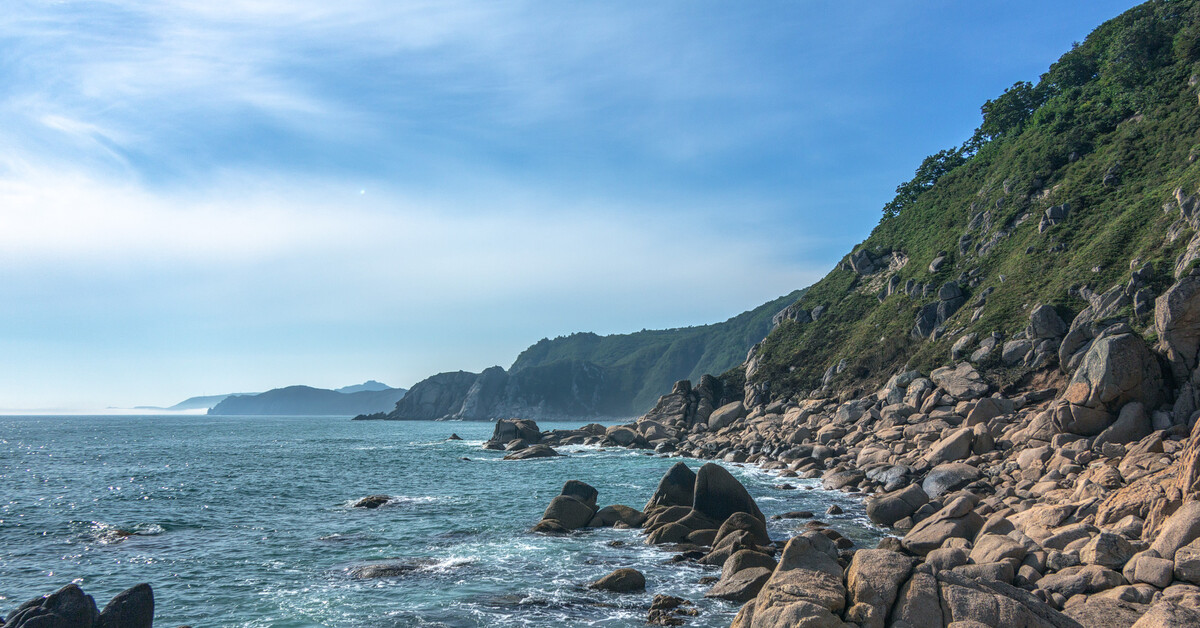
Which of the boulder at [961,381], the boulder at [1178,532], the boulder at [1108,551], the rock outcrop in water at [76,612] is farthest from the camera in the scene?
the boulder at [961,381]

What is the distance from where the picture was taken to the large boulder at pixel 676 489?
32.4 metres

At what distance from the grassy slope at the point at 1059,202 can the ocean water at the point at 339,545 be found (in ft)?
82.6

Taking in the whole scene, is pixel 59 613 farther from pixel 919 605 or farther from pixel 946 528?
pixel 946 528

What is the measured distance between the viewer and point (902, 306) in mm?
72500

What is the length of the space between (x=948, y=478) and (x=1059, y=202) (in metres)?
39.8

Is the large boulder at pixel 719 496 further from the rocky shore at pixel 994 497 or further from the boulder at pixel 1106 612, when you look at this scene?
the boulder at pixel 1106 612

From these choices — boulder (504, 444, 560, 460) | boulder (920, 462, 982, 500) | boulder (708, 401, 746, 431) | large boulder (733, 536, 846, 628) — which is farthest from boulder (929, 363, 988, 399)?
boulder (504, 444, 560, 460)

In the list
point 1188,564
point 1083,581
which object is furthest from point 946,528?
point 1188,564

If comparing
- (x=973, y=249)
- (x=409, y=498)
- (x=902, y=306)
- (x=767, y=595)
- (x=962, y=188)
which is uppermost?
(x=962, y=188)

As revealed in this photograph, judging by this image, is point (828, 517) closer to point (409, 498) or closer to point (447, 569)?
point (447, 569)

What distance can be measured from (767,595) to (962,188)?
9123cm

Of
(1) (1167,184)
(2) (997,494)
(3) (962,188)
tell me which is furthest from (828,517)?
(3) (962,188)

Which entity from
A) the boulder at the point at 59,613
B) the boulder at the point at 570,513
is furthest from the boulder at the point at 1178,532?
the boulder at the point at 59,613

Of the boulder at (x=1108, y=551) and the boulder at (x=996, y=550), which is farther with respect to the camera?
the boulder at (x=996, y=550)
